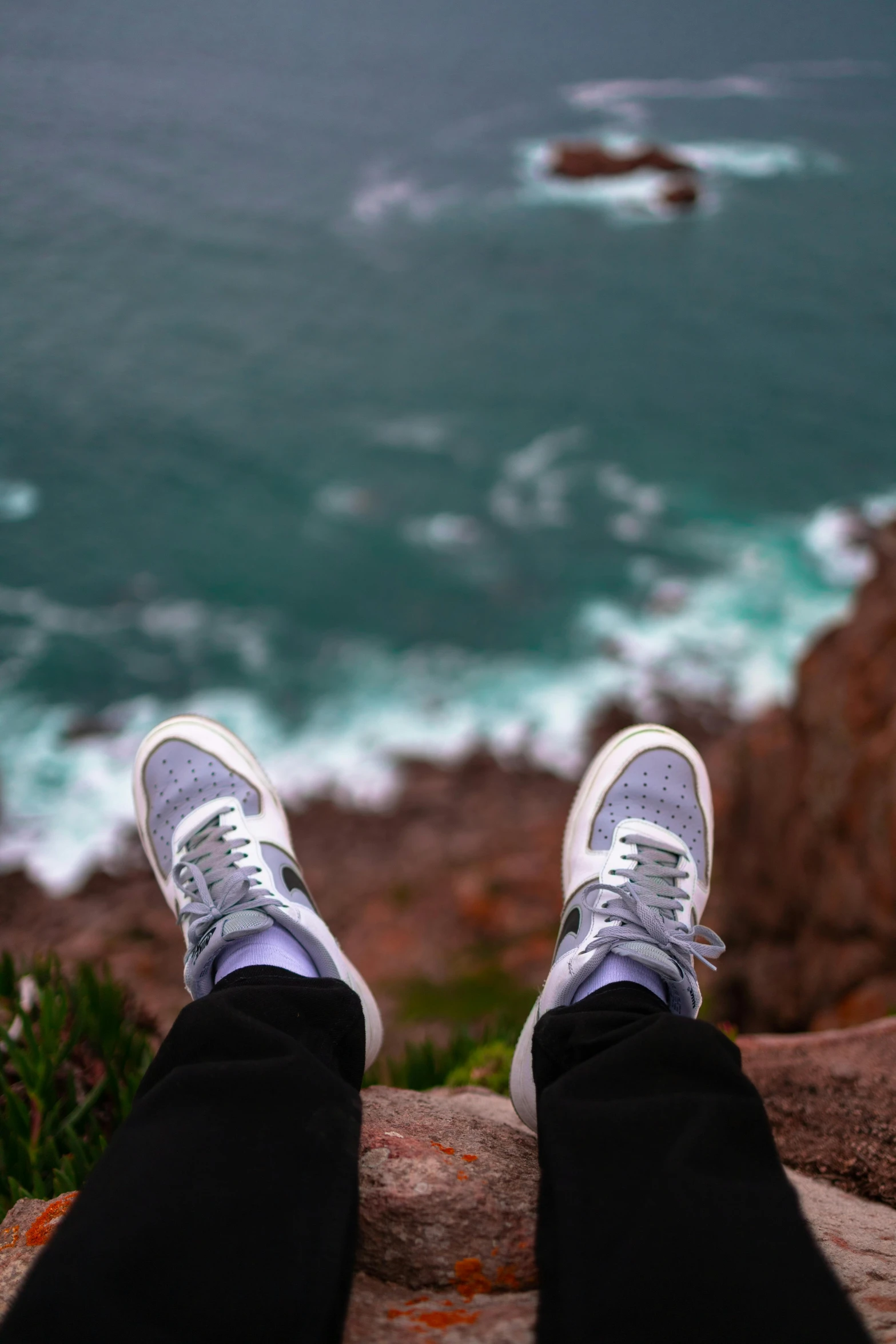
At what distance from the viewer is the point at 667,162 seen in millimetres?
5945

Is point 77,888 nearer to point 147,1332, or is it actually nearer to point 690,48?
point 147,1332

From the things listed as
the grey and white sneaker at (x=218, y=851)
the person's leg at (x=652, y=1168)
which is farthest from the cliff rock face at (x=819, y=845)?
the grey and white sneaker at (x=218, y=851)

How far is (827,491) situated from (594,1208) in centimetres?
615

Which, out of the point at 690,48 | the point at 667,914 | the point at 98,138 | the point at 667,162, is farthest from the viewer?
the point at 667,162

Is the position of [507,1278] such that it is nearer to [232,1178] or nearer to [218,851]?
[232,1178]

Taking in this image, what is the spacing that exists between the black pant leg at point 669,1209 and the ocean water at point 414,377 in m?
3.21

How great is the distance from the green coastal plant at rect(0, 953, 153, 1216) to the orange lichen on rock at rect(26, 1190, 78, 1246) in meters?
0.13

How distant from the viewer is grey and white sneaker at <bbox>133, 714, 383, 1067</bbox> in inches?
58.9

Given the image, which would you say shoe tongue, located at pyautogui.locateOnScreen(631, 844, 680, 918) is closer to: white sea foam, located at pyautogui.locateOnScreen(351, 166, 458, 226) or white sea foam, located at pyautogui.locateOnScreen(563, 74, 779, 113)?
white sea foam, located at pyautogui.locateOnScreen(351, 166, 458, 226)

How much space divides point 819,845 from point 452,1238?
2.26 meters

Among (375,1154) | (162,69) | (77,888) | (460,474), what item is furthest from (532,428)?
(375,1154)

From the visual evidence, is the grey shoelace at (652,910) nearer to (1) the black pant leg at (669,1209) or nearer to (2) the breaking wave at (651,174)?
(1) the black pant leg at (669,1209)

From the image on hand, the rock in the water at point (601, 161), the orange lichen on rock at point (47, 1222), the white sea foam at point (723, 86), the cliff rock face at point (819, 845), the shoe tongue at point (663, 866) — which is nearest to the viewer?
the orange lichen on rock at point (47, 1222)

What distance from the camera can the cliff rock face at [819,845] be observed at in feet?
8.35
